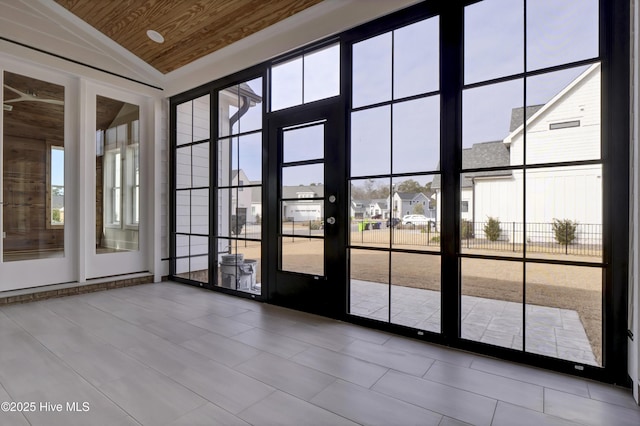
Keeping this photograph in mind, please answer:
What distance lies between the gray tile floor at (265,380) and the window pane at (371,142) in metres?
1.34

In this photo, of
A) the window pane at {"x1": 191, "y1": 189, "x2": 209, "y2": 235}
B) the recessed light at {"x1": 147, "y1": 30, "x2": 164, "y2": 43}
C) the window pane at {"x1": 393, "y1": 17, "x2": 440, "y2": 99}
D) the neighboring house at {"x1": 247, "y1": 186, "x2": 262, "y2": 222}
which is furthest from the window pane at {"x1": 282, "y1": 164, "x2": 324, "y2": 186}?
the recessed light at {"x1": 147, "y1": 30, "x2": 164, "y2": 43}

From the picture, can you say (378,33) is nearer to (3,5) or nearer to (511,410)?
(511,410)

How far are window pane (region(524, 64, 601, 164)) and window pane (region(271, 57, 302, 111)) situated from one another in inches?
78.3

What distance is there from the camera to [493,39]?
2260 mm

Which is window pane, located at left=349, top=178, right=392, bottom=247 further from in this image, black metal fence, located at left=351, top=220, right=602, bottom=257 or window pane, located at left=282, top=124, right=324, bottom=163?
window pane, located at left=282, top=124, right=324, bottom=163

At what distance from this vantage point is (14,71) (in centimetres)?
342

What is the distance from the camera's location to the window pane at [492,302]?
2.17 m

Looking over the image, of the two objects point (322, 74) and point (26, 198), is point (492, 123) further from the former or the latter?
point (26, 198)

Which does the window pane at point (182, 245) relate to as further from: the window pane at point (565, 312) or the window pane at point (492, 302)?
the window pane at point (565, 312)

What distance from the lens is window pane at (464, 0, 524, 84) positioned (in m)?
2.17

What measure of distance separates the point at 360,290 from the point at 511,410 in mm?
1420

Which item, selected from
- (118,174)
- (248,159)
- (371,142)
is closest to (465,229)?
(371,142)

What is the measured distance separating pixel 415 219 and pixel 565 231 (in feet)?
3.08

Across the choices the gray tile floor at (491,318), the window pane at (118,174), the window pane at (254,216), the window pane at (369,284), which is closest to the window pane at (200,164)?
the window pane at (118,174)
